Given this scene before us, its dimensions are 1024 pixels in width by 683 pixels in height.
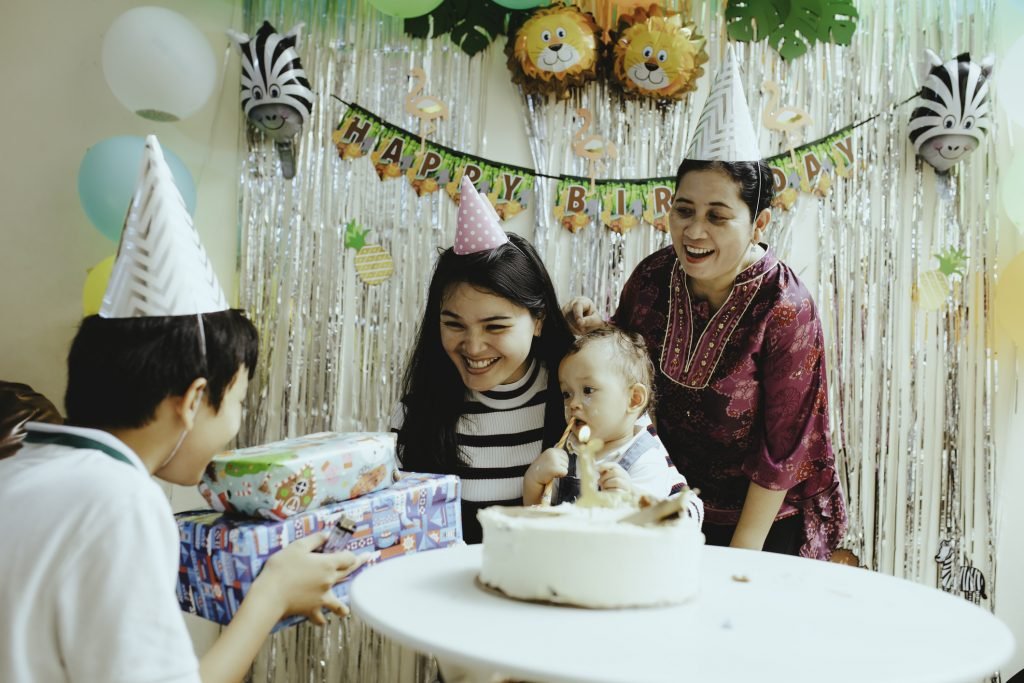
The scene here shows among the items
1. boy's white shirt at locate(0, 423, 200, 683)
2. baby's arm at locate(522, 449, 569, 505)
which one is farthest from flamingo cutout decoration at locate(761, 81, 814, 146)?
boy's white shirt at locate(0, 423, 200, 683)

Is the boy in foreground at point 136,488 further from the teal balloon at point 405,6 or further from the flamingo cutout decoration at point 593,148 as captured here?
the flamingo cutout decoration at point 593,148

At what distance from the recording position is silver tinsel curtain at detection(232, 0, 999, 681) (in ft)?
9.05

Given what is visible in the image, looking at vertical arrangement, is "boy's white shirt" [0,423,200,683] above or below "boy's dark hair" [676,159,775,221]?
below

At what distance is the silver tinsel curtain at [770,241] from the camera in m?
2.76

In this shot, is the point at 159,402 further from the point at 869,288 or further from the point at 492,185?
the point at 869,288

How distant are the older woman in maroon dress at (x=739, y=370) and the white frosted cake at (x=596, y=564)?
1010 millimetres

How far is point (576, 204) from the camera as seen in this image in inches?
109

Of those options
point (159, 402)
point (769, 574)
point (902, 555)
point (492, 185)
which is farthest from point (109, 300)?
point (902, 555)

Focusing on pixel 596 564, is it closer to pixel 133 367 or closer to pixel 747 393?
pixel 133 367

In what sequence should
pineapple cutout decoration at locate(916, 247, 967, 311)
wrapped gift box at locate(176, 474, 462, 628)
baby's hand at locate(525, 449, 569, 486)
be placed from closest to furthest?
wrapped gift box at locate(176, 474, 462, 628) → baby's hand at locate(525, 449, 569, 486) → pineapple cutout decoration at locate(916, 247, 967, 311)

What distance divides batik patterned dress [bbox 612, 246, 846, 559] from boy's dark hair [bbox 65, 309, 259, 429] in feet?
4.03

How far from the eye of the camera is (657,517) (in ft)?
3.67

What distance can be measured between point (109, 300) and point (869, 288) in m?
2.39

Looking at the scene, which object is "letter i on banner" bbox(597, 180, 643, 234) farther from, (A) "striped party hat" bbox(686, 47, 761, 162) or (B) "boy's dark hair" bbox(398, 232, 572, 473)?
(B) "boy's dark hair" bbox(398, 232, 572, 473)
